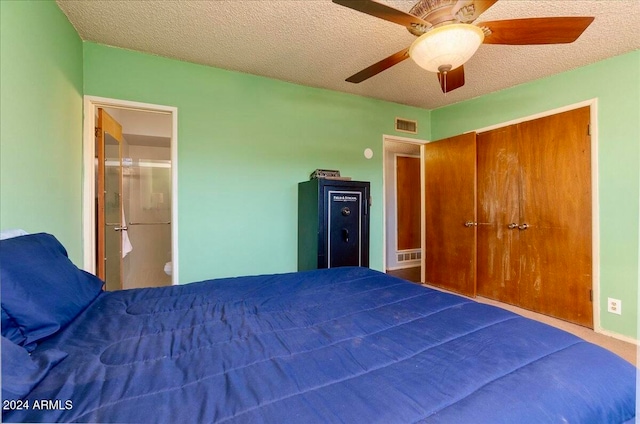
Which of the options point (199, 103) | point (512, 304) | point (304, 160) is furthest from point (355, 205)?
point (512, 304)

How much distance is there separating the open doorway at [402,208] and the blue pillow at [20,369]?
4706 mm

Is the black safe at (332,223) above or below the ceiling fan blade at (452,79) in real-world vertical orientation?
below

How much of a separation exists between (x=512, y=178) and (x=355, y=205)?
1742 mm

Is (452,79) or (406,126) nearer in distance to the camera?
(452,79)

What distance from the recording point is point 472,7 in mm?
1294

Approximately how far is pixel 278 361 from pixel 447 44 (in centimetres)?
153

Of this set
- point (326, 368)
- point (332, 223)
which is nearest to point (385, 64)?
A: point (332, 223)

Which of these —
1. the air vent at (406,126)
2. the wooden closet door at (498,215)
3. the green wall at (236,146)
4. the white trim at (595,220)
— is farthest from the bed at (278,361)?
the air vent at (406,126)

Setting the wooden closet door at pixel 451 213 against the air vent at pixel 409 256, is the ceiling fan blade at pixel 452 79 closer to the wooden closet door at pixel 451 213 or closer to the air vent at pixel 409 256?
the wooden closet door at pixel 451 213

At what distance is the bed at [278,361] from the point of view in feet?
2.07

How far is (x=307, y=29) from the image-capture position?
2.04 metres

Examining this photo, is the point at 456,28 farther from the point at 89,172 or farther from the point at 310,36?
the point at 89,172

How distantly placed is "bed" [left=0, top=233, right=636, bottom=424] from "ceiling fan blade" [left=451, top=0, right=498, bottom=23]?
135 cm

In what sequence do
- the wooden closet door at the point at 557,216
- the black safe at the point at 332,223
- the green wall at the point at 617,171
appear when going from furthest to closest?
1. the black safe at the point at 332,223
2. the wooden closet door at the point at 557,216
3. the green wall at the point at 617,171
